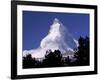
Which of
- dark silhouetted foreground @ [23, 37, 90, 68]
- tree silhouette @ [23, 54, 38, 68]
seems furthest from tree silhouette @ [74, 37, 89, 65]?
tree silhouette @ [23, 54, 38, 68]

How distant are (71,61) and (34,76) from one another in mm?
376

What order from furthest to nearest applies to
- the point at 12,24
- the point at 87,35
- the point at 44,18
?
the point at 87,35 → the point at 44,18 → the point at 12,24

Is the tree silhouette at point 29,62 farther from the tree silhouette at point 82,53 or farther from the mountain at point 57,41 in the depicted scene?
the tree silhouette at point 82,53

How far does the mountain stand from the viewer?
204 cm

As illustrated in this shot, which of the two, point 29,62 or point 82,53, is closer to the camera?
point 29,62

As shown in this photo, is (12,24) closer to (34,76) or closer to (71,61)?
(34,76)

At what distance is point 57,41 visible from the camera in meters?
2.09

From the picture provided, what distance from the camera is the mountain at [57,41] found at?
2041 mm

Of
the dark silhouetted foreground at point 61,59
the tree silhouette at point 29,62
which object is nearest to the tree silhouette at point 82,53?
the dark silhouetted foreground at point 61,59

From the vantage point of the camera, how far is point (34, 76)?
6.55 feet

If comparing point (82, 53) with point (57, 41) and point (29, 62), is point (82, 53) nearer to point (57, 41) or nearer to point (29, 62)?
point (57, 41)

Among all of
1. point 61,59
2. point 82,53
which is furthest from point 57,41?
point 82,53

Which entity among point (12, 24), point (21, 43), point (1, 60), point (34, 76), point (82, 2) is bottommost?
point (34, 76)

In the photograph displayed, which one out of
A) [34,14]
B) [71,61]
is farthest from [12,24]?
[71,61]
